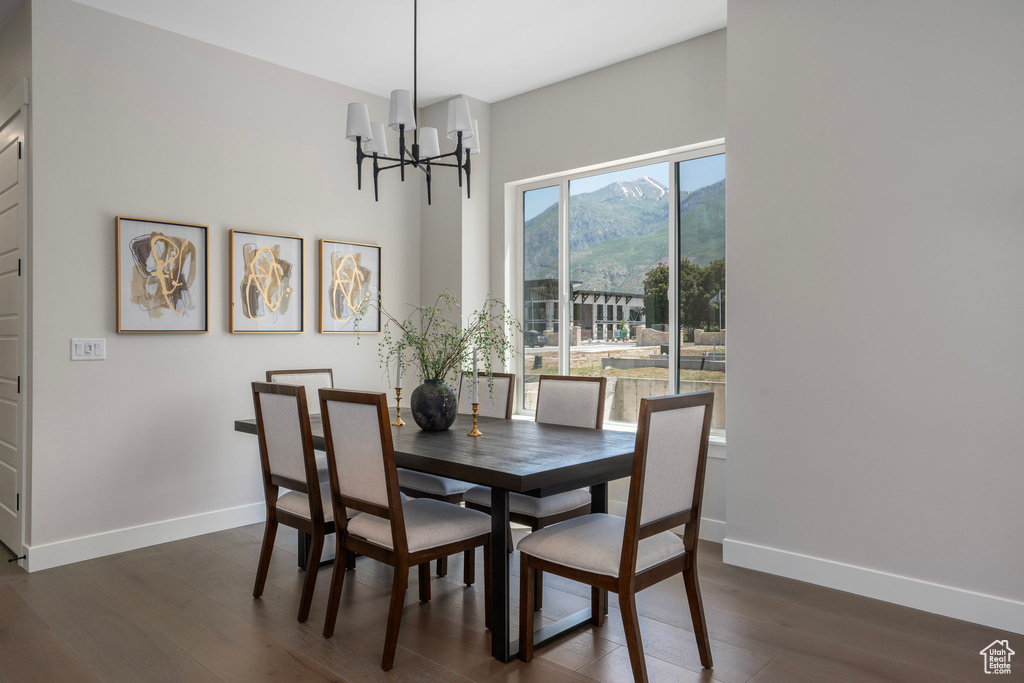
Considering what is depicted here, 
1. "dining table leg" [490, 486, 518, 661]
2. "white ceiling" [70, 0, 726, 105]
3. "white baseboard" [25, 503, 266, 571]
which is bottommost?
"white baseboard" [25, 503, 266, 571]

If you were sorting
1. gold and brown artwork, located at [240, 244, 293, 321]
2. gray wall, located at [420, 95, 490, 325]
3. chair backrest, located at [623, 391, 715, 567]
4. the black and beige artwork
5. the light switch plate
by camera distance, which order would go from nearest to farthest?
chair backrest, located at [623, 391, 715, 567] < the light switch plate < gold and brown artwork, located at [240, 244, 293, 321] < the black and beige artwork < gray wall, located at [420, 95, 490, 325]

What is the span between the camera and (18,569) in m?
3.25

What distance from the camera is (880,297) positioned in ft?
9.50

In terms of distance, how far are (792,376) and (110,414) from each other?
3532 millimetres

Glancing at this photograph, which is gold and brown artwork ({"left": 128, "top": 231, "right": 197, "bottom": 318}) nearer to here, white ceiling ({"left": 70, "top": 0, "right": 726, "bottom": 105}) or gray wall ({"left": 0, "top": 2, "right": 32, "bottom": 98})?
gray wall ({"left": 0, "top": 2, "right": 32, "bottom": 98})

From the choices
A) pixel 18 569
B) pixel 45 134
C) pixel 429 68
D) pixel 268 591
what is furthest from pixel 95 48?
pixel 268 591

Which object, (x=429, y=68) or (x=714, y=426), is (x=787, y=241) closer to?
(x=714, y=426)

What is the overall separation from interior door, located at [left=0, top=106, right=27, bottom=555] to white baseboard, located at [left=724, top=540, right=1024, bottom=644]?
369cm

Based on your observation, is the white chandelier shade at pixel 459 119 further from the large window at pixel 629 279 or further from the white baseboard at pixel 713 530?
the white baseboard at pixel 713 530

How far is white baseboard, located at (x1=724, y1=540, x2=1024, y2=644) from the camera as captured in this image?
102 inches

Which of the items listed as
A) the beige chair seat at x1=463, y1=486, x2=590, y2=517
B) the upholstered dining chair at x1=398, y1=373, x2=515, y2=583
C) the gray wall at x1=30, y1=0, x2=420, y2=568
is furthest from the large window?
the gray wall at x1=30, y1=0, x2=420, y2=568

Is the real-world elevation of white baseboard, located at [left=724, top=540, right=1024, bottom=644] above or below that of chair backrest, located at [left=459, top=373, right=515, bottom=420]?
below
